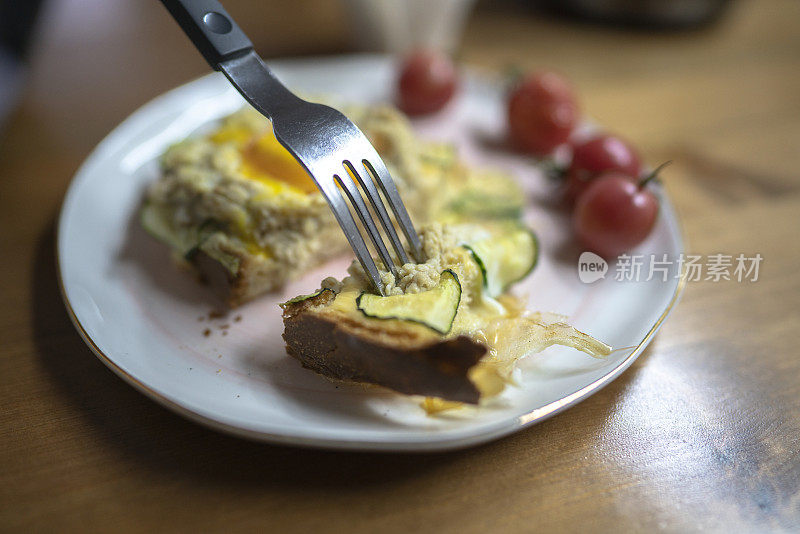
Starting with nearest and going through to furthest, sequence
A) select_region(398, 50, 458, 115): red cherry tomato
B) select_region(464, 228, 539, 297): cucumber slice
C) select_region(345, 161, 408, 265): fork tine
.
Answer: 1. select_region(345, 161, 408, 265): fork tine
2. select_region(464, 228, 539, 297): cucumber slice
3. select_region(398, 50, 458, 115): red cherry tomato

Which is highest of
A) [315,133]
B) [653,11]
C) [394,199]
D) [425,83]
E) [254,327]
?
[315,133]

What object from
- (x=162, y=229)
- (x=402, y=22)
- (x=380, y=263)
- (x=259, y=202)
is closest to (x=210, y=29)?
(x=259, y=202)

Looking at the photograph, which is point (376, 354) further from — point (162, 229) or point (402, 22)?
point (402, 22)

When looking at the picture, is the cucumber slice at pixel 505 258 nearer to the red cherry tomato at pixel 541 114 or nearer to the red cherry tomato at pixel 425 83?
the red cherry tomato at pixel 541 114

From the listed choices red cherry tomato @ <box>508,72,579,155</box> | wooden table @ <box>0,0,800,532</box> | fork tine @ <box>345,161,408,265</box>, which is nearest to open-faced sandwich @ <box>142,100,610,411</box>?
fork tine @ <box>345,161,408,265</box>

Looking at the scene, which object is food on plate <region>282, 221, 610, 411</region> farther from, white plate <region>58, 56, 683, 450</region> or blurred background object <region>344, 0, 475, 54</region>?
blurred background object <region>344, 0, 475, 54</region>

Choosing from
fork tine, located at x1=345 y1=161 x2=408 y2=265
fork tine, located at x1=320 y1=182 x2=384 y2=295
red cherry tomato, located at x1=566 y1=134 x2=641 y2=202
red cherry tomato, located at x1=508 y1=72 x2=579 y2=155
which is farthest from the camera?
red cherry tomato, located at x1=508 y1=72 x2=579 y2=155

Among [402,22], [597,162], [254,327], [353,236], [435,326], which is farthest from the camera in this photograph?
[402,22]
